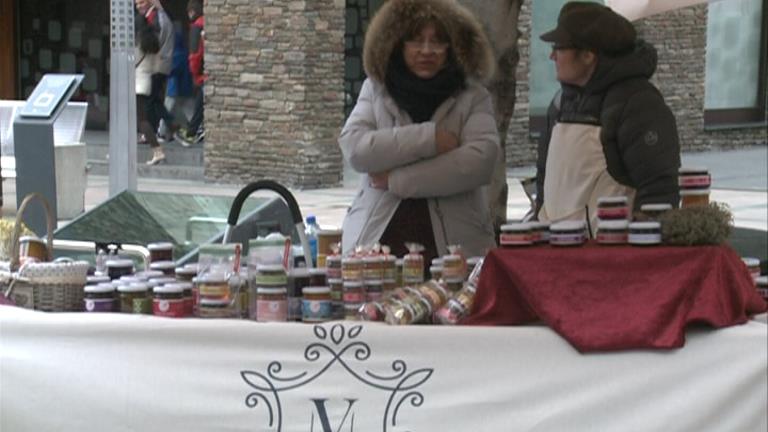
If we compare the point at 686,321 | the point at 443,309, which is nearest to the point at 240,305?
the point at 443,309

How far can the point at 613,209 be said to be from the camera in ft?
13.9

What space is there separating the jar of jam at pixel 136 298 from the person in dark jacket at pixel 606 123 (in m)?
1.48

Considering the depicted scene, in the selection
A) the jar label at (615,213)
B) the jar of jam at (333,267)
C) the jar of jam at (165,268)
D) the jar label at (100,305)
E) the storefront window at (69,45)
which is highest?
the jar label at (615,213)

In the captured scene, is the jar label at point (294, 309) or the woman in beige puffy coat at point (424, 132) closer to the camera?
the jar label at point (294, 309)

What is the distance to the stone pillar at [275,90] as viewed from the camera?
49.4 feet

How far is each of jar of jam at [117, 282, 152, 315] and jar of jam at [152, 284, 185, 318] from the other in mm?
63

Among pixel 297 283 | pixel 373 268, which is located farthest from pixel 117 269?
pixel 373 268

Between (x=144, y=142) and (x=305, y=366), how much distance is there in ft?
45.3

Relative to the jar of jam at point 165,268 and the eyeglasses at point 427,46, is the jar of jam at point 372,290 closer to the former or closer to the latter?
the jar of jam at point 165,268

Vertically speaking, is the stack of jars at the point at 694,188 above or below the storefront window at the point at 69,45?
above

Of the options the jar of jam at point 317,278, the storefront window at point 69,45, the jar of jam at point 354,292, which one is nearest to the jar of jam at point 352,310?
the jar of jam at point 354,292

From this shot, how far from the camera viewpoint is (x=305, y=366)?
4.16 metres

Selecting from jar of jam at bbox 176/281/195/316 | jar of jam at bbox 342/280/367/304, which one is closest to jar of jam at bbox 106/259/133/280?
jar of jam at bbox 176/281/195/316

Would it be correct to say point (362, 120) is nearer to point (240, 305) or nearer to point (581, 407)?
point (240, 305)
